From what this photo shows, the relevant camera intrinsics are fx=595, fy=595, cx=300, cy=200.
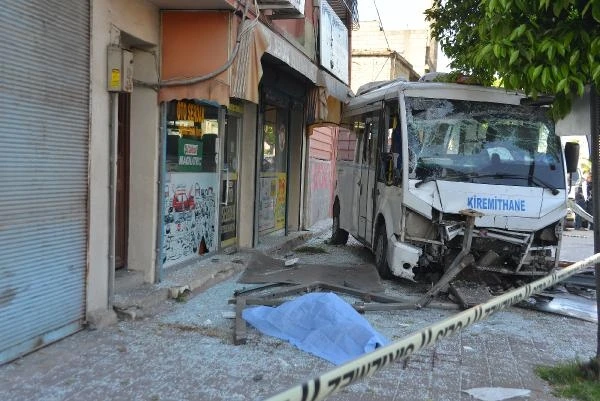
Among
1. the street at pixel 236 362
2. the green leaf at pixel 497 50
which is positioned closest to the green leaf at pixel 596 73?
the green leaf at pixel 497 50

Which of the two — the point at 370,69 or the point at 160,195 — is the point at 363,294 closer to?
the point at 160,195

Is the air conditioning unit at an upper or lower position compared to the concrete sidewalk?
upper

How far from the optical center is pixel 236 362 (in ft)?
15.8

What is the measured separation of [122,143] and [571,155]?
5423mm

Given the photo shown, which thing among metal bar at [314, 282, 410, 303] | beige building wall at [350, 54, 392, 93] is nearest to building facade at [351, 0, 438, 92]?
beige building wall at [350, 54, 392, 93]

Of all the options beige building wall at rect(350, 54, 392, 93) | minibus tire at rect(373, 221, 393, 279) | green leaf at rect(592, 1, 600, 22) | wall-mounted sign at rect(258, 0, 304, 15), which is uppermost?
beige building wall at rect(350, 54, 392, 93)

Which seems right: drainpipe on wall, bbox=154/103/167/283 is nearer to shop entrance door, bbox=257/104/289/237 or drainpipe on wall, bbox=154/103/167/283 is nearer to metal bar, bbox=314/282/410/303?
metal bar, bbox=314/282/410/303

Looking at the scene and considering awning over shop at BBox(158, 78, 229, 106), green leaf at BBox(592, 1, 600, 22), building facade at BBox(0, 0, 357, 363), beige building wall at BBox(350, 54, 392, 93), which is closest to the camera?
green leaf at BBox(592, 1, 600, 22)

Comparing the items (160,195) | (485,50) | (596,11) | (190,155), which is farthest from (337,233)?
(596,11)

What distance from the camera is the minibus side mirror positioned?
7350mm

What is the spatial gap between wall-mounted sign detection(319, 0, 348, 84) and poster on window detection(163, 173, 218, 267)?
13.1ft

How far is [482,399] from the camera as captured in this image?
427 centimetres

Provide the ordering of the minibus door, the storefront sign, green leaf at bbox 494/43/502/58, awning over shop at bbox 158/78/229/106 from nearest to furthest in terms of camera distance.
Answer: green leaf at bbox 494/43/502/58 → awning over shop at bbox 158/78/229/106 → the storefront sign → the minibus door

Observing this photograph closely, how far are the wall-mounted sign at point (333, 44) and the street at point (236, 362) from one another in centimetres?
637
